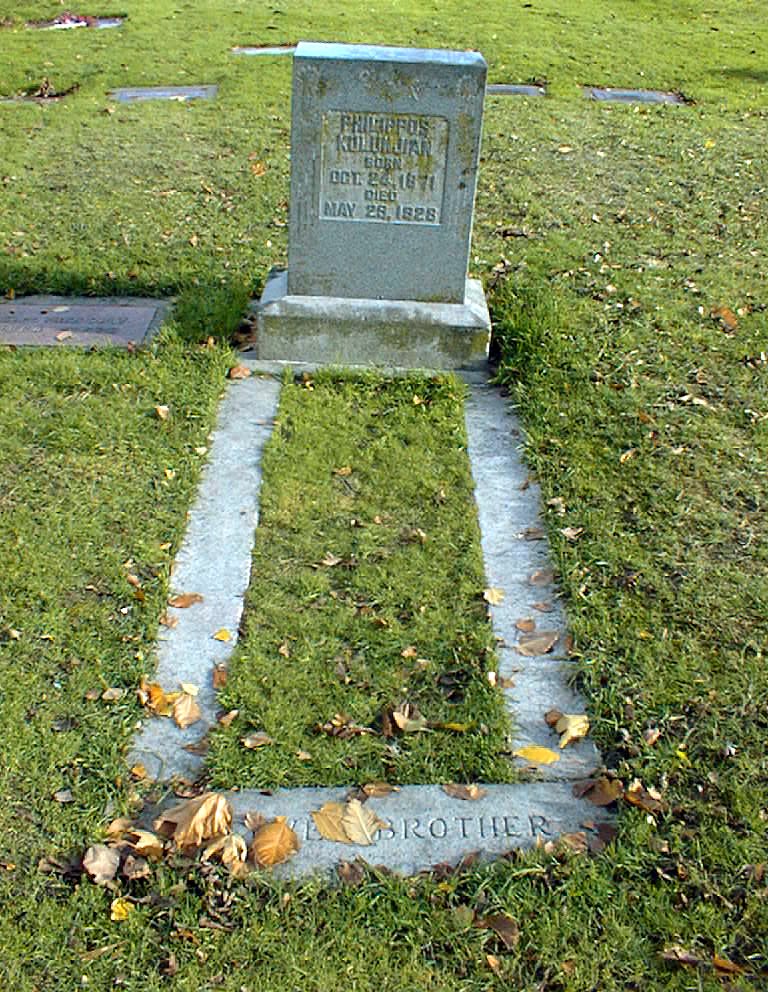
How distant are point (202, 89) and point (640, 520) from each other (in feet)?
27.0

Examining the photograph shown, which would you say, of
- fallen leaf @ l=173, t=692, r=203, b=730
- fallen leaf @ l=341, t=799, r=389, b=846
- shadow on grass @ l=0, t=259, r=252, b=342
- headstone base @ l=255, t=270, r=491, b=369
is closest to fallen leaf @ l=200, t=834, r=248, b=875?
fallen leaf @ l=341, t=799, r=389, b=846

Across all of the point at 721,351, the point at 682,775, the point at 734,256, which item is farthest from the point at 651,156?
the point at 682,775

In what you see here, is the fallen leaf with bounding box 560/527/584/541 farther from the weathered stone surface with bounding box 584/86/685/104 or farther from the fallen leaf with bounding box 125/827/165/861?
the weathered stone surface with bounding box 584/86/685/104

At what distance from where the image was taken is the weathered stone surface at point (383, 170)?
5.23 metres

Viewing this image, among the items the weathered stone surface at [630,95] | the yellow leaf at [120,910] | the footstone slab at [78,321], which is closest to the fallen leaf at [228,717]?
the yellow leaf at [120,910]

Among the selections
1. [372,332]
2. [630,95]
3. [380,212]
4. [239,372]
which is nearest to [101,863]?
[239,372]

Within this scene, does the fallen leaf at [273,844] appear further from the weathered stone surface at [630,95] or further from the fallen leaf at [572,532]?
the weathered stone surface at [630,95]

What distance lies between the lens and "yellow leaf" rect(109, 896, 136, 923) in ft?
9.55

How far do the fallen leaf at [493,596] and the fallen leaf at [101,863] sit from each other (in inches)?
68.1

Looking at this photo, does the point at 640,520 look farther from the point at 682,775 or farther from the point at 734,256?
the point at 734,256

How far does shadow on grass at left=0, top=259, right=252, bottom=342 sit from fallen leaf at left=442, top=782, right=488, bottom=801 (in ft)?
12.1

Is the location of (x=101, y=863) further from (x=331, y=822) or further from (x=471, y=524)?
(x=471, y=524)

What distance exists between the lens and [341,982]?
2795mm

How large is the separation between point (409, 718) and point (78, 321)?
12.2ft
